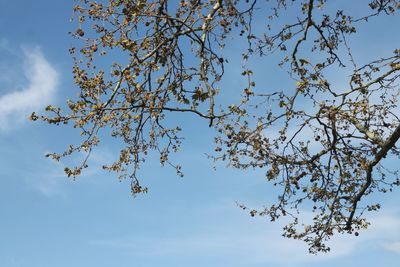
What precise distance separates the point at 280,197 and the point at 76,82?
5629 mm

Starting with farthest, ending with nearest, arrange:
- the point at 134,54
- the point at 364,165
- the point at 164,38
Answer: the point at 164,38
the point at 364,165
the point at 134,54

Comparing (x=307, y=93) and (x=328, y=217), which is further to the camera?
(x=328, y=217)

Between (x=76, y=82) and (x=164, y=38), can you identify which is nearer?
(x=76, y=82)

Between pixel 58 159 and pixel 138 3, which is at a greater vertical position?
pixel 138 3

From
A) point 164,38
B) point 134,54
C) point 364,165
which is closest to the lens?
point 134,54

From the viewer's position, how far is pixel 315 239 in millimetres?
12547

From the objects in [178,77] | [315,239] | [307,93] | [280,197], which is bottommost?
[315,239]

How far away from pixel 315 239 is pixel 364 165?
2562mm

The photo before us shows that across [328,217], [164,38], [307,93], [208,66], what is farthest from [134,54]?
[328,217]

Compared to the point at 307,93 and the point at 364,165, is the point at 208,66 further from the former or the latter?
the point at 364,165

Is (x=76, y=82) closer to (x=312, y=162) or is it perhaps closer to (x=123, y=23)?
(x=123, y=23)

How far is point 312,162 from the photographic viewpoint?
12047 millimetres

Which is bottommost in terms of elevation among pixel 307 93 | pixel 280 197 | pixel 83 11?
pixel 280 197

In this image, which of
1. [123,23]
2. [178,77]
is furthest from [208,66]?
[123,23]
